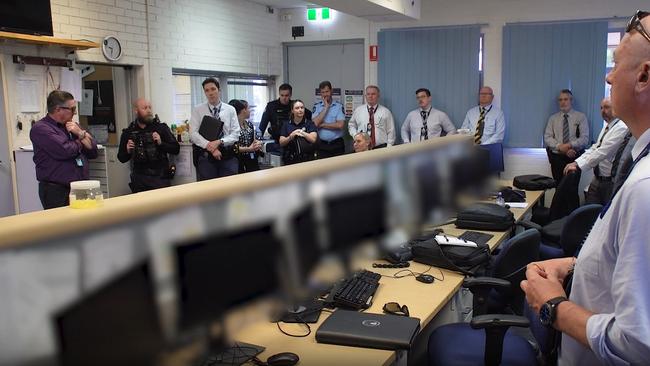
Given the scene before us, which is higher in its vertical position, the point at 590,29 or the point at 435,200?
the point at 590,29

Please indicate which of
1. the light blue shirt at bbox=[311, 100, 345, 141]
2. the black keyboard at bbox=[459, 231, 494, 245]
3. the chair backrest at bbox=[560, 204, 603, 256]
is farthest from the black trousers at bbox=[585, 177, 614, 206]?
the light blue shirt at bbox=[311, 100, 345, 141]

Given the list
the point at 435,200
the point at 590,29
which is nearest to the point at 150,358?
the point at 435,200

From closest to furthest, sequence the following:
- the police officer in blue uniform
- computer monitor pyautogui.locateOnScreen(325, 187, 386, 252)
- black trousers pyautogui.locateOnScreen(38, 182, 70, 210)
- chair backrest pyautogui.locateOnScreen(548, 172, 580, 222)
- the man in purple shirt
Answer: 1. computer monitor pyautogui.locateOnScreen(325, 187, 386, 252)
2. the man in purple shirt
3. black trousers pyautogui.locateOnScreen(38, 182, 70, 210)
4. chair backrest pyautogui.locateOnScreen(548, 172, 580, 222)
5. the police officer in blue uniform

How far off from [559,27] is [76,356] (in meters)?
7.96

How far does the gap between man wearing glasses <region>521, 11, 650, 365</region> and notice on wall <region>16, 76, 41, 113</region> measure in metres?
5.18

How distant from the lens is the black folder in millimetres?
6004

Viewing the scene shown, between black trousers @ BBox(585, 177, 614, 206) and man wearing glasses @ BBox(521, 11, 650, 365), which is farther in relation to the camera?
black trousers @ BBox(585, 177, 614, 206)

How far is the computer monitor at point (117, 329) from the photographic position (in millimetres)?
243

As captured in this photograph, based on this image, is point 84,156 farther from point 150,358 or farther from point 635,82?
point 150,358

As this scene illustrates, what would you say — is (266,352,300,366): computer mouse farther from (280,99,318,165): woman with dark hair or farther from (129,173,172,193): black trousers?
(280,99,318,165): woman with dark hair

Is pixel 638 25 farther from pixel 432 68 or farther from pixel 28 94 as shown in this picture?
pixel 432 68

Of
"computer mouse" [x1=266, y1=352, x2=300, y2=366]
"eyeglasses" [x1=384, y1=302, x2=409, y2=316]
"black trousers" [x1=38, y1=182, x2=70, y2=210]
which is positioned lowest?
"eyeglasses" [x1=384, y1=302, x2=409, y2=316]

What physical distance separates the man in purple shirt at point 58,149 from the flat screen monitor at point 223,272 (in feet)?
14.7

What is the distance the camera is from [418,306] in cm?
227
